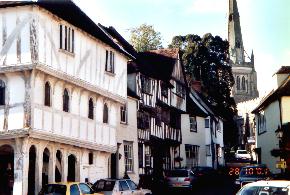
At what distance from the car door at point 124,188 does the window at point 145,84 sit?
13148 millimetres

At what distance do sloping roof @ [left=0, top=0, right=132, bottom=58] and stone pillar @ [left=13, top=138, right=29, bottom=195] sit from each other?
6.10 metres

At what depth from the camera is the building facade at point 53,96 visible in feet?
65.4

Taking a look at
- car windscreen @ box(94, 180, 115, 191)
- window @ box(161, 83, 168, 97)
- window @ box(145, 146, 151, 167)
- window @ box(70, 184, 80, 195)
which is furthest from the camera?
window @ box(161, 83, 168, 97)

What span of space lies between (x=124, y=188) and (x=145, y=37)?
4107cm

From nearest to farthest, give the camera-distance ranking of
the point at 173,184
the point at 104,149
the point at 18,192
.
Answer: the point at 18,192, the point at 104,149, the point at 173,184

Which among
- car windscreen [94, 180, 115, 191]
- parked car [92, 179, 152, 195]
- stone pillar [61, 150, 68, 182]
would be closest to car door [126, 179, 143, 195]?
parked car [92, 179, 152, 195]

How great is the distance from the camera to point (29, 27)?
66.3 feet

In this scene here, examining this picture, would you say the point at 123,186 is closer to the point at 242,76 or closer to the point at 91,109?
the point at 91,109

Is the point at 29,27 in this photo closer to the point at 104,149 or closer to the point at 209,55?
the point at 104,149

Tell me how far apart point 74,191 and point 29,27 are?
7.58 metres

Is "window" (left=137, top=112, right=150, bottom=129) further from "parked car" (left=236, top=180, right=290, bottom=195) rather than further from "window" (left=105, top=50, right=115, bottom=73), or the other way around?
"parked car" (left=236, top=180, right=290, bottom=195)

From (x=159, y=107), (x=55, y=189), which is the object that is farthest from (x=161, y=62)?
(x=55, y=189)

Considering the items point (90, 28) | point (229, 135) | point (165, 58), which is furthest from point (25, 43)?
point (229, 135)

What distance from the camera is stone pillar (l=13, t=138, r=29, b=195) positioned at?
19.2 metres
